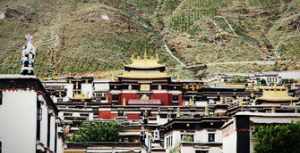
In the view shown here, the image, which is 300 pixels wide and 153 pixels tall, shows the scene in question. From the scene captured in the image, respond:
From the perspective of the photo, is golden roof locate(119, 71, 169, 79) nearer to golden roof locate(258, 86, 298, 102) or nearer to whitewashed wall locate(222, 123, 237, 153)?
golden roof locate(258, 86, 298, 102)

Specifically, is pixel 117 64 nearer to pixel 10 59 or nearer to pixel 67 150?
pixel 10 59

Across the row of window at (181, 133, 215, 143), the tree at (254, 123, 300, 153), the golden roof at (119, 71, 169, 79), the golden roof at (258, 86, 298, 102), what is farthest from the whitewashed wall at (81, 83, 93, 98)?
the tree at (254, 123, 300, 153)

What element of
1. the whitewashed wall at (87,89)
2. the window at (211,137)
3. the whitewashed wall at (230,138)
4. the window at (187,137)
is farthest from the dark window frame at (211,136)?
the whitewashed wall at (87,89)

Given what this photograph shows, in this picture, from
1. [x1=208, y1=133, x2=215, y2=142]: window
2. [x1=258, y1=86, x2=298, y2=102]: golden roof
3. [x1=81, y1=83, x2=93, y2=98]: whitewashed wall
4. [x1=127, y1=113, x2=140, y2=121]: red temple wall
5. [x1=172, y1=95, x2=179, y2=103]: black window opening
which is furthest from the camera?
[x1=81, y1=83, x2=93, y2=98]: whitewashed wall

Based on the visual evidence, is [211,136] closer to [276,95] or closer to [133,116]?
[276,95]

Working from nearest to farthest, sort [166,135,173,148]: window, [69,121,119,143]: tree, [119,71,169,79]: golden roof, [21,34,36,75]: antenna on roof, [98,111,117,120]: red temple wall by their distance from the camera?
1. [21,34,36,75]: antenna on roof
2. [166,135,173,148]: window
3. [69,121,119,143]: tree
4. [98,111,117,120]: red temple wall
5. [119,71,169,79]: golden roof

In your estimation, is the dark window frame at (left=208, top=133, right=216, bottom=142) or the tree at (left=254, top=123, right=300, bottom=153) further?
the dark window frame at (left=208, top=133, right=216, bottom=142)

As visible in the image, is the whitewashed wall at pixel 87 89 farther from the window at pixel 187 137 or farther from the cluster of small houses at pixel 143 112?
the window at pixel 187 137

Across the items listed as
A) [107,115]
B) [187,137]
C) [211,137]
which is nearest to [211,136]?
[211,137]

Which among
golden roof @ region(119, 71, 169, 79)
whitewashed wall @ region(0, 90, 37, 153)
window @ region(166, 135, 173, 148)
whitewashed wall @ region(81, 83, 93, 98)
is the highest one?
golden roof @ region(119, 71, 169, 79)

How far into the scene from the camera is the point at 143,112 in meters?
108

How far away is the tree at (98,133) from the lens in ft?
274

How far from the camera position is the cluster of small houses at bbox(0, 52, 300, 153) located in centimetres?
4691

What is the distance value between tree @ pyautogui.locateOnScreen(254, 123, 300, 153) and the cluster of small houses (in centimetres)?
146
